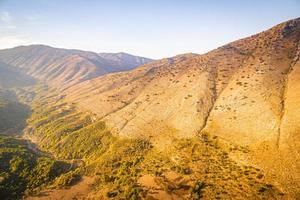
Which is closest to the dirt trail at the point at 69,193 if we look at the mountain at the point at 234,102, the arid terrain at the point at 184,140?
the arid terrain at the point at 184,140

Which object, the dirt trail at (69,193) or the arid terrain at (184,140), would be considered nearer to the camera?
the arid terrain at (184,140)

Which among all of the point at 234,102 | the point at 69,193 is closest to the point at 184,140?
the point at 234,102

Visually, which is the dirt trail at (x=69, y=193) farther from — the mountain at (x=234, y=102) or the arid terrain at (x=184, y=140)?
the mountain at (x=234, y=102)

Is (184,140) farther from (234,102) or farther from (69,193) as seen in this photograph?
Answer: (69,193)

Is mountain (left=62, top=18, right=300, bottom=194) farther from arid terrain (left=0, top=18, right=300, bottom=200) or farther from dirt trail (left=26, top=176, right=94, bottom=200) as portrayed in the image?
dirt trail (left=26, top=176, right=94, bottom=200)

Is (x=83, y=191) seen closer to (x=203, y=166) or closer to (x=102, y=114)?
(x=203, y=166)

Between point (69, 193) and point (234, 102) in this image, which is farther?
point (234, 102)
